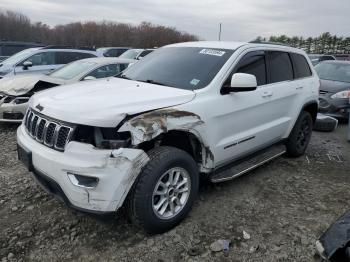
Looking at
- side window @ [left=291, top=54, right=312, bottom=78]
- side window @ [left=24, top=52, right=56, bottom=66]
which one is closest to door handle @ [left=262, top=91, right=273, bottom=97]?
side window @ [left=291, top=54, right=312, bottom=78]

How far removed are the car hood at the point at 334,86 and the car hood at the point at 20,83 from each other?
613cm

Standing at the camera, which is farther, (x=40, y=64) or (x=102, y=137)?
(x=40, y=64)

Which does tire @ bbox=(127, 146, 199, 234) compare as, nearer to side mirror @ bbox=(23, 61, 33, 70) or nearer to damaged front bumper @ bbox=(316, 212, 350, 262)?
damaged front bumper @ bbox=(316, 212, 350, 262)

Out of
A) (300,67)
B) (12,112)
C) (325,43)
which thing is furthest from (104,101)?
(325,43)

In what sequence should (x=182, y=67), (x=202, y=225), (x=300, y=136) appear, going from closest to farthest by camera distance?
(x=202, y=225), (x=182, y=67), (x=300, y=136)

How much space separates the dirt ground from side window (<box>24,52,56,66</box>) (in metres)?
5.82

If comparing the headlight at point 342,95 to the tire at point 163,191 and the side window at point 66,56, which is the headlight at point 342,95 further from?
the side window at point 66,56

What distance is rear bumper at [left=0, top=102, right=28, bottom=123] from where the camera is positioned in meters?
6.54

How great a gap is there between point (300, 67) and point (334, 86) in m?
3.85

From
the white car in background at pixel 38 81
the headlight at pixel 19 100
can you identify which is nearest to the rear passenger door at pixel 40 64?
the white car in background at pixel 38 81

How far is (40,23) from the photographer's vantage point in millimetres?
53812

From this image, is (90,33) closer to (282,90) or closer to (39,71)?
(39,71)

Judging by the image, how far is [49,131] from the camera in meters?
3.13

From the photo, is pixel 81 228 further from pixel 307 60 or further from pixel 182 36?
pixel 182 36
